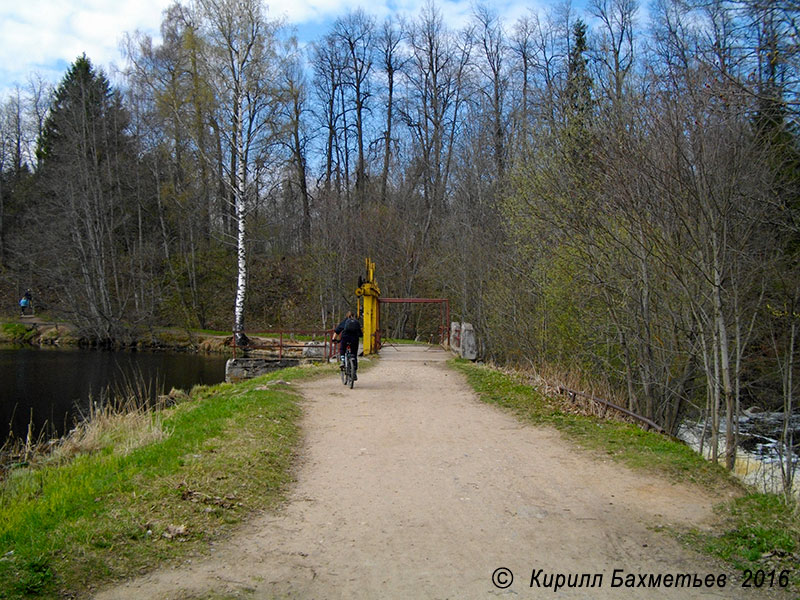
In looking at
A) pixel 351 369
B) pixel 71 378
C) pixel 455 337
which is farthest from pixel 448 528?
pixel 71 378

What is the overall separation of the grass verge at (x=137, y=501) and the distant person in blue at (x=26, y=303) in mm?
35188

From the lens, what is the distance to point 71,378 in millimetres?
23141

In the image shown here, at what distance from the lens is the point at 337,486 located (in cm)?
671

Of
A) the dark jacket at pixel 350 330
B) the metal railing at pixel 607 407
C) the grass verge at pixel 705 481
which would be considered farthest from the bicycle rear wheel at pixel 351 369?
the metal railing at pixel 607 407

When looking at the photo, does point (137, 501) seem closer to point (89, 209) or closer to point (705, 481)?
point (705, 481)

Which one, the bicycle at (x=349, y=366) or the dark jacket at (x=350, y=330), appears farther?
the dark jacket at (x=350, y=330)

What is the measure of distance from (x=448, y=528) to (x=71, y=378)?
21.5 meters

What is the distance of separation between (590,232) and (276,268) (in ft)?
112

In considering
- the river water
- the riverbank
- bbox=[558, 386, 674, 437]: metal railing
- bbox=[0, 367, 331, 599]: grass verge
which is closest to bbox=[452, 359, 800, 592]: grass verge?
the riverbank

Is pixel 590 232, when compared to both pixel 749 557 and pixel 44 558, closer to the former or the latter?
pixel 749 557

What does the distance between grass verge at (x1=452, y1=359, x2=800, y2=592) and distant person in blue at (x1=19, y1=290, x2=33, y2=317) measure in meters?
37.1

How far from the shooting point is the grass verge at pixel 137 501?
14.7ft

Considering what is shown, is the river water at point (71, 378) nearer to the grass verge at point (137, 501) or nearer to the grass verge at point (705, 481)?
the grass verge at point (137, 501)

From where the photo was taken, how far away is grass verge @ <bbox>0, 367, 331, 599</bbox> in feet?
14.7
